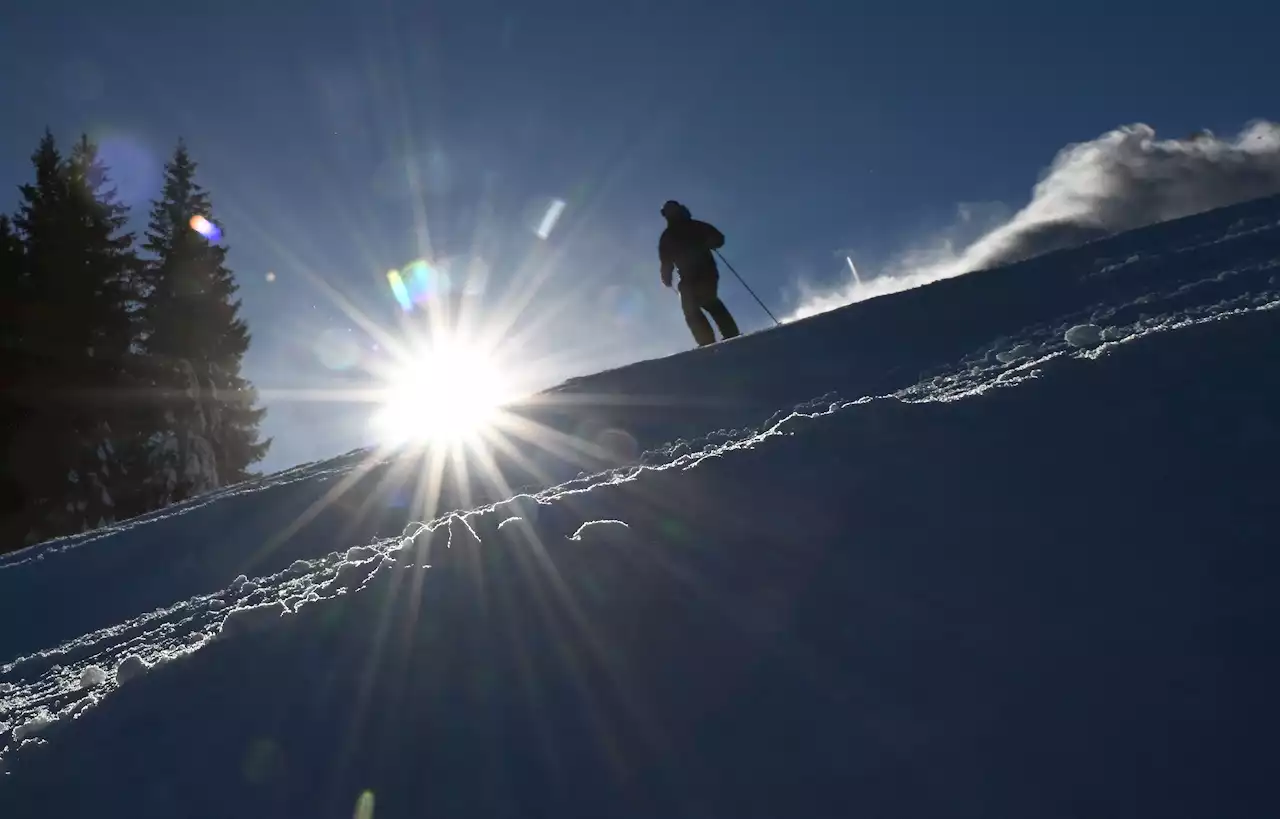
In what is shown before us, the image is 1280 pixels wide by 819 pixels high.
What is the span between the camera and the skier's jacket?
1184cm

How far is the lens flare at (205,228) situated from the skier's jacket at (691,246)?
2804 cm

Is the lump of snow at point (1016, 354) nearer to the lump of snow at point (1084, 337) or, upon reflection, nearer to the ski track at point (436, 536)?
the ski track at point (436, 536)

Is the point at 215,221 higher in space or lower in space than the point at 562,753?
higher

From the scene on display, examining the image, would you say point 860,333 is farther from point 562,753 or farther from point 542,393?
point 562,753

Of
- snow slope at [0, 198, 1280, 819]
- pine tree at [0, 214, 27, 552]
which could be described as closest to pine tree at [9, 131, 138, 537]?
pine tree at [0, 214, 27, 552]

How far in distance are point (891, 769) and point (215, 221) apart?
3816 centimetres


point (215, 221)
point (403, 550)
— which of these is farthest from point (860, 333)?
point (215, 221)

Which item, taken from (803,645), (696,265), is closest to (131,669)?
(803,645)

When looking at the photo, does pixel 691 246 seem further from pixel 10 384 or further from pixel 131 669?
pixel 10 384

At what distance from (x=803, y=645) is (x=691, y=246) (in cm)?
1019

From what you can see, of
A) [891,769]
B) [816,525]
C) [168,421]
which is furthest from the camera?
[168,421]

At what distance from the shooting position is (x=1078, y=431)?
304cm

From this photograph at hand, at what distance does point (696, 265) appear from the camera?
11828 millimetres

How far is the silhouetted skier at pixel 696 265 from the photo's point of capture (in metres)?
11.8
